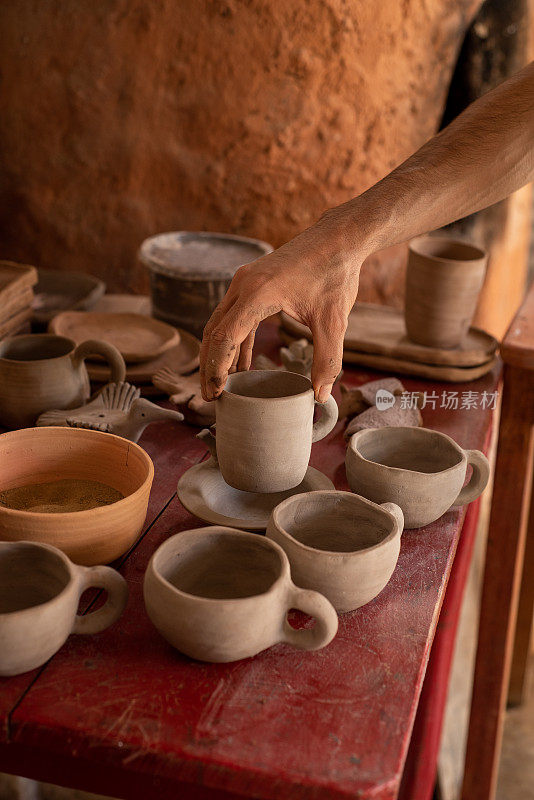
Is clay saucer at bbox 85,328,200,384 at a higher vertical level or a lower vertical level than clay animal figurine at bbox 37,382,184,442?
lower

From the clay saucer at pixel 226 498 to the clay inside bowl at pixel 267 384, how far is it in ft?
0.52

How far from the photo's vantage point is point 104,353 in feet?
5.37

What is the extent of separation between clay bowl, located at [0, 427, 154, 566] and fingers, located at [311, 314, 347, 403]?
30 centimetres

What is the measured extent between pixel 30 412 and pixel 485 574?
135cm

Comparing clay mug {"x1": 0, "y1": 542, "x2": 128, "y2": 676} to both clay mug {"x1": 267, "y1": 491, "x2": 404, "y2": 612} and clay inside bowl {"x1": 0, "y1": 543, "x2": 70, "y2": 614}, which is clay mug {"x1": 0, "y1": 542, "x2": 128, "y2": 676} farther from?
clay mug {"x1": 267, "y1": 491, "x2": 404, "y2": 612}

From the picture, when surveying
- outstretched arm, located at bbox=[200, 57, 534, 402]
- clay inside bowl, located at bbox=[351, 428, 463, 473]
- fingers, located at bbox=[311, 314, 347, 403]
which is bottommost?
clay inside bowl, located at bbox=[351, 428, 463, 473]

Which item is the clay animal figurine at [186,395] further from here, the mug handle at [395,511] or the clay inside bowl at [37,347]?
the mug handle at [395,511]

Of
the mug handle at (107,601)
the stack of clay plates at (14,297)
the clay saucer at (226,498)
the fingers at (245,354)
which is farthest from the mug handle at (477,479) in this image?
the stack of clay plates at (14,297)

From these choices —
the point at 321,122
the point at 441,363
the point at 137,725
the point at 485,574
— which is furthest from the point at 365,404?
the point at 321,122

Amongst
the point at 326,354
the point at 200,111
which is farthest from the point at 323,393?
the point at 200,111

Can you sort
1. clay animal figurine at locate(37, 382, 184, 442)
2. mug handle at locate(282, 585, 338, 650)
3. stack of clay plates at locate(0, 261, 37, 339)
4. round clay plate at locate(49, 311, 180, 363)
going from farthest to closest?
1. round clay plate at locate(49, 311, 180, 363)
2. stack of clay plates at locate(0, 261, 37, 339)
3. clay animal figurine at locate(37, 382, 184, 442)
4. mug handle at locate(282, 585, 338, 650)

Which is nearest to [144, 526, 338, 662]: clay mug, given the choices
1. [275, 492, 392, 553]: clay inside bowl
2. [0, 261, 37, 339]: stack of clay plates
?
[275, 492, 392, 553]: clay inside bowl

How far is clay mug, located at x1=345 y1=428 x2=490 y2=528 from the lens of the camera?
1254mm

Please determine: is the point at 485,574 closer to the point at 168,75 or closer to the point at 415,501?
the point at 415,501
